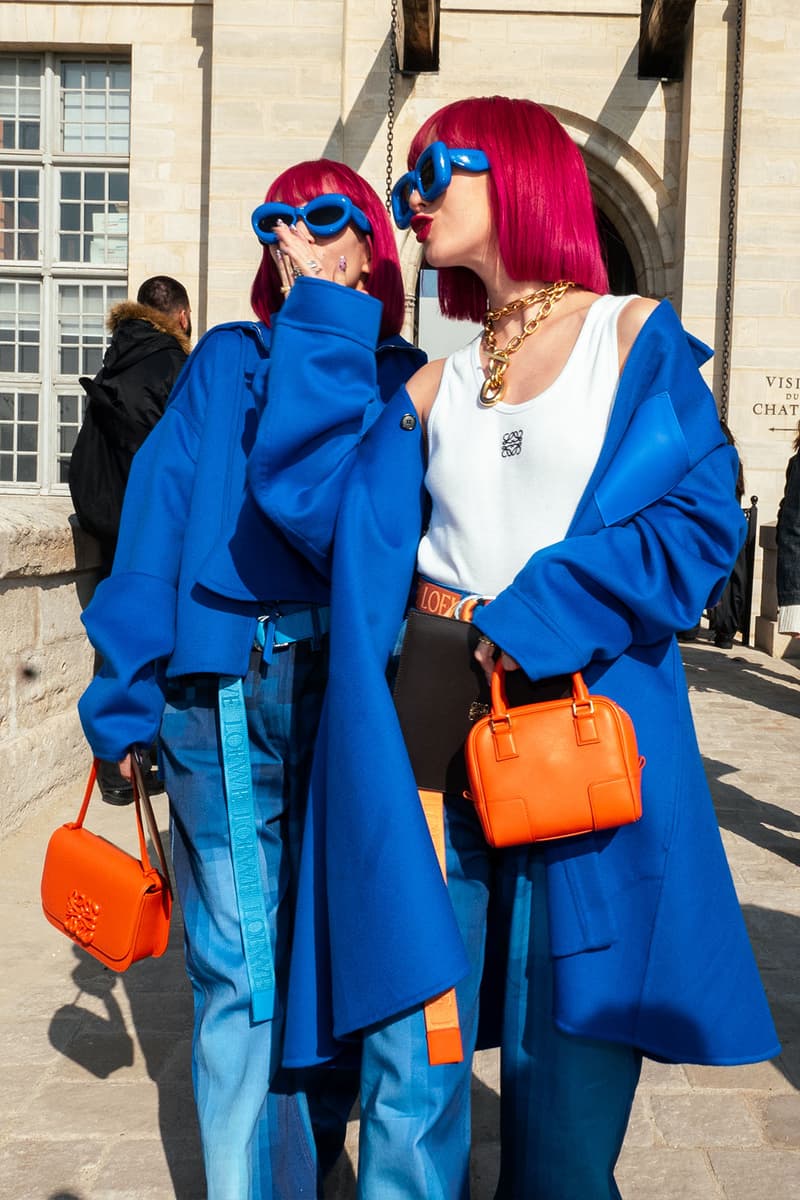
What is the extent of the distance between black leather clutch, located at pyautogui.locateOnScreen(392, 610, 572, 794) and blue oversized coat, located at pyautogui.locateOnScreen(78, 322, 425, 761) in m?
0.32

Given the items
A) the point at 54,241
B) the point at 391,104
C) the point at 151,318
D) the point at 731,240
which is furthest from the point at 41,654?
the point at 54,241

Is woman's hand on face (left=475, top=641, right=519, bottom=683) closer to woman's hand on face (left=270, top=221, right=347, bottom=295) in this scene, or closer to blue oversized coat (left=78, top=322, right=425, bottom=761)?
blue oversized coat (left=78, top=322, right=425, bottom=761)

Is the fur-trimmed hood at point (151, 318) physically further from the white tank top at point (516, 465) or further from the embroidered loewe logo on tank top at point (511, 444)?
the embroidered loewe logo on tank top at point (511, 444)

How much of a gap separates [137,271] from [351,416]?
10709 mm

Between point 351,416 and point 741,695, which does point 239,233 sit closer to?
point 741,695

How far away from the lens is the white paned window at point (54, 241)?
1238 cm

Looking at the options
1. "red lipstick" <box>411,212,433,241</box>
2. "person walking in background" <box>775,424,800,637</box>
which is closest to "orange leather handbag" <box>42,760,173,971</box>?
"red lipstick" <box>411,212,433,241</box>

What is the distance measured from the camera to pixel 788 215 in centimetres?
1141

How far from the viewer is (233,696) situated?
2037 millimetres

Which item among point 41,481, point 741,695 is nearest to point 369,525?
point 741,695

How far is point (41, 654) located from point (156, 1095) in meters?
2.61

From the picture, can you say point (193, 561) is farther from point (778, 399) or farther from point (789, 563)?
point (778, 399)

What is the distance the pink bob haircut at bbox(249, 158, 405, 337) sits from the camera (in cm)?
215

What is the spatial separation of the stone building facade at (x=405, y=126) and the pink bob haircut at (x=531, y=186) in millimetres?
9541
